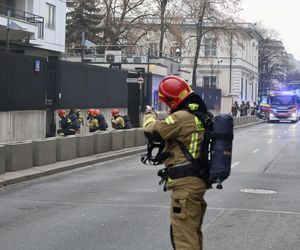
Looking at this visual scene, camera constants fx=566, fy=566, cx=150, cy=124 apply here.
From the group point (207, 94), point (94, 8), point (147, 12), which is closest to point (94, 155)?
point (207, 94)

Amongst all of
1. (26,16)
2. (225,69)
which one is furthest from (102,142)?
(225,69)

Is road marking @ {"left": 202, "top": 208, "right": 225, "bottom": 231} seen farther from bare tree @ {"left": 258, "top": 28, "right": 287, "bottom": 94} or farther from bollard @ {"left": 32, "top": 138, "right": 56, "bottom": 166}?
bare tree @ {"left": 258, "top": 28, "right": 287, "bottom": 94}

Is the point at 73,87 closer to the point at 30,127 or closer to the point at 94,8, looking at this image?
the point at 30,127

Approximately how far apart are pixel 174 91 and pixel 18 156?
8985mm

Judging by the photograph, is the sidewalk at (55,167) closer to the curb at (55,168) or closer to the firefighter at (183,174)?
the curb at (55,168)

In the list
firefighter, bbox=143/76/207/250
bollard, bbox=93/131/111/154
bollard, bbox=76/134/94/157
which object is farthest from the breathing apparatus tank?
bollard, bbox=93/131/111/154

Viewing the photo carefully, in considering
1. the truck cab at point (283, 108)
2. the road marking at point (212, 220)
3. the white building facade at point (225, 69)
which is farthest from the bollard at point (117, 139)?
the white building facade at point (225, 69)

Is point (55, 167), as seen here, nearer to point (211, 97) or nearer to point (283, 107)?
point (211, 97)

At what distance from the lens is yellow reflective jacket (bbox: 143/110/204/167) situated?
4.65 m

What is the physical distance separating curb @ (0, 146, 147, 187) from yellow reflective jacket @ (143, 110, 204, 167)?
7460mm

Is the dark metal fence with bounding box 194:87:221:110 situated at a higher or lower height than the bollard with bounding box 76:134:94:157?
higher

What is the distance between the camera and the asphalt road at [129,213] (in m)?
6.79

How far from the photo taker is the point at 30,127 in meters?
19.8

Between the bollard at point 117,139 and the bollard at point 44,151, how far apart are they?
172 inches
